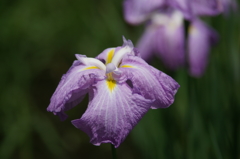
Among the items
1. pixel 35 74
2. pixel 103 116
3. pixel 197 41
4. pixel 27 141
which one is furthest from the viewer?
pixel 35 74

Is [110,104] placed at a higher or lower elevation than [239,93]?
higher

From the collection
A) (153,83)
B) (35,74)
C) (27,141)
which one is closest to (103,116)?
(153,83)

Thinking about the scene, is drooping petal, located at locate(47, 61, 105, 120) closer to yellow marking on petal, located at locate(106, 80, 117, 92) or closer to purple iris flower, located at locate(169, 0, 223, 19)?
yellow marking on petal, located at locate(106, 80, 117, 92)

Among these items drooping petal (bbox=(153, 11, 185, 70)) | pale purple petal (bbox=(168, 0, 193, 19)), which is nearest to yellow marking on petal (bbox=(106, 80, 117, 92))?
pale purple petal (bbox=(168, 0, 193, 19))

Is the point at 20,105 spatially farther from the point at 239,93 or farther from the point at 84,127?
the point at 84,127

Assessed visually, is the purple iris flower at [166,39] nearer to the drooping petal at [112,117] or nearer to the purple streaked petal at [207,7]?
the purple streaked petal at [207,7]

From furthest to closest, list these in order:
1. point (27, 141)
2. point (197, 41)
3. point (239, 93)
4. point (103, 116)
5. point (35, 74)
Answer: point (35, 74)
point (27, 141)
point (239, 93)
point (197, 41)
point (103, 116)

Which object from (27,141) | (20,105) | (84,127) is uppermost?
(84,127)

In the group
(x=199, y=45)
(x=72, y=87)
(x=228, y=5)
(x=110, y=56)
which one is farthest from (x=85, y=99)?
(x=72, y=87)
